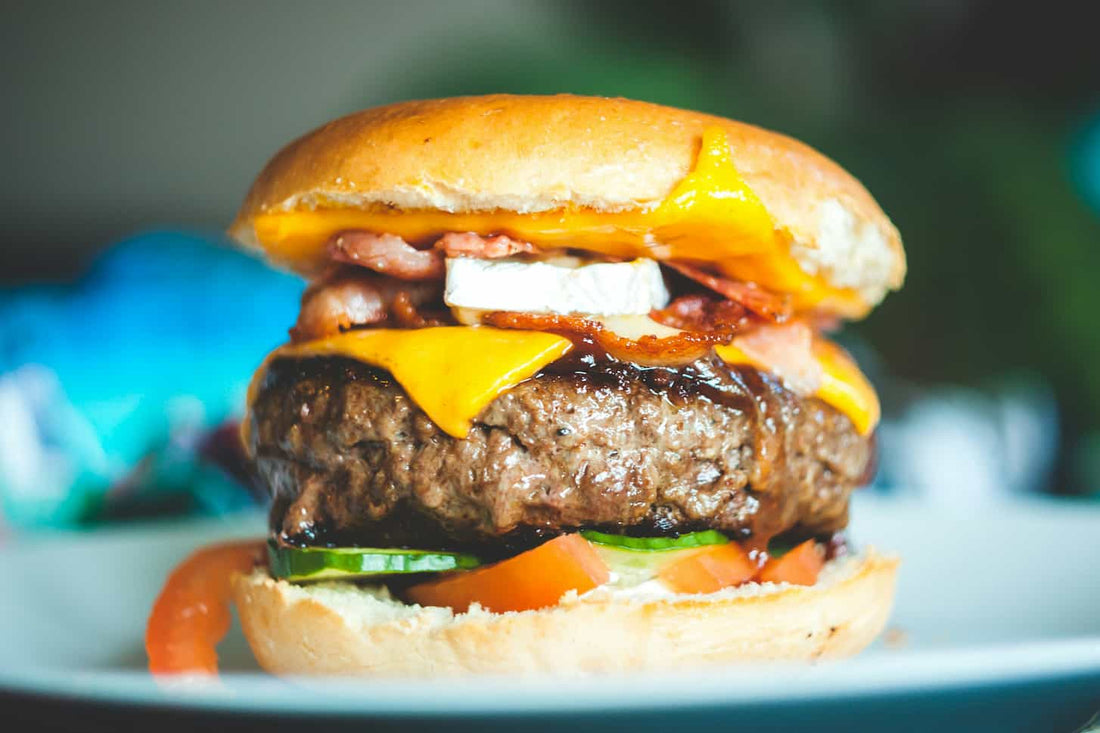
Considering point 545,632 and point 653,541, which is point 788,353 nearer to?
point 653,541

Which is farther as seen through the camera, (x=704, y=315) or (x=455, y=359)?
(x=704, y=315)

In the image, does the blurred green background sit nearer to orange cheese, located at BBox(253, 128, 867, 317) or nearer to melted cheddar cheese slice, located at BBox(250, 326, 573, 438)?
orange cheese, located at BBox(253, 128, 867, 317)

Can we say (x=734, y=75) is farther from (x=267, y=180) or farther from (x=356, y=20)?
(x=267, y=180)

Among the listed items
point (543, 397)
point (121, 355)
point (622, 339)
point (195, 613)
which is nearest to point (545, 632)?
point (543, 397)

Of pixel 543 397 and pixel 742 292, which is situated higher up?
pixel 742 292

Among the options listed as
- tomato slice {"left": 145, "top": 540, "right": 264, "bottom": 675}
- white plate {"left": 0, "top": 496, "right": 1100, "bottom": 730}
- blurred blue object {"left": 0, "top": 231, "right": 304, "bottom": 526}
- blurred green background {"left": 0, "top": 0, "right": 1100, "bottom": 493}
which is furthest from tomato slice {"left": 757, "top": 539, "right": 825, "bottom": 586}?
blurred green background {"left": 0, "top": 0, "right": 1100, "bottom": 493}

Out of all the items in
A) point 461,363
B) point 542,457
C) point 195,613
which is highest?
point 461,363
